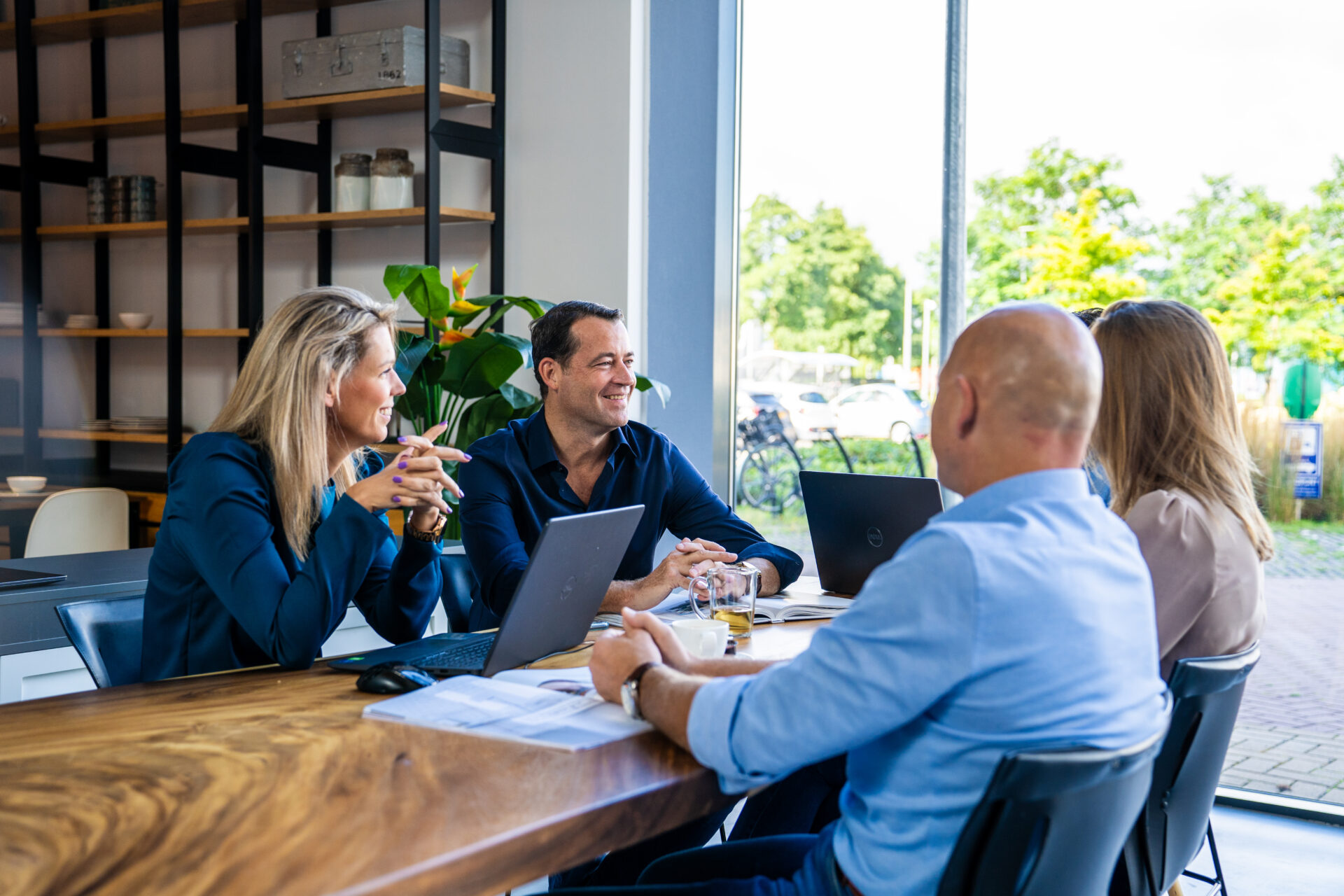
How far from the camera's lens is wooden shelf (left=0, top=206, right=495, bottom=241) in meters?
4.14

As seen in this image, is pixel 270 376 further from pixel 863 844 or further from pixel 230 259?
pixel 230 259

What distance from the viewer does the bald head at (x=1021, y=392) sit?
1.14m

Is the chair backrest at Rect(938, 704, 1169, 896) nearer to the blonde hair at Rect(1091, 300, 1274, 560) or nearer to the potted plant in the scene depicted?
the blonde hair at Rect(1091, 300, 1274, 560)

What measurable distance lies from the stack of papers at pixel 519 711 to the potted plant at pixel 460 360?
6.40ft

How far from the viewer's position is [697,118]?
416 centimetres

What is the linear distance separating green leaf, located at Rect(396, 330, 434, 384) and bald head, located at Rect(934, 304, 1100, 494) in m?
2.47

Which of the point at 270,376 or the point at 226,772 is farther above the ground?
the point at 270,376

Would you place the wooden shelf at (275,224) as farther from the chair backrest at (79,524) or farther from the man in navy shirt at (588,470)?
the man in navy shirt at (588,470)

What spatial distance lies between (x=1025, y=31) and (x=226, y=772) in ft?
10.9

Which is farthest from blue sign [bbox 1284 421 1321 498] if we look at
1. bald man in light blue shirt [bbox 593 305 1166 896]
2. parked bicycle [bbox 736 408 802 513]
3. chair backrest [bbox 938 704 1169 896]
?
chair backrest [bbox 938 704 1169 896]

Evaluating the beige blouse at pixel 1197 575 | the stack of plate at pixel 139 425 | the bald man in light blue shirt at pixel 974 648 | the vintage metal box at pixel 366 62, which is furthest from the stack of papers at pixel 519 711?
the stack of plate at pixel 139 425

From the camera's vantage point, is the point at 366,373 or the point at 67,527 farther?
the point at 67,527

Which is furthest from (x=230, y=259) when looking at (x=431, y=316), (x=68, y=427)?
(x=431, y=316)

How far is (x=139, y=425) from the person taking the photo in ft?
16.0
